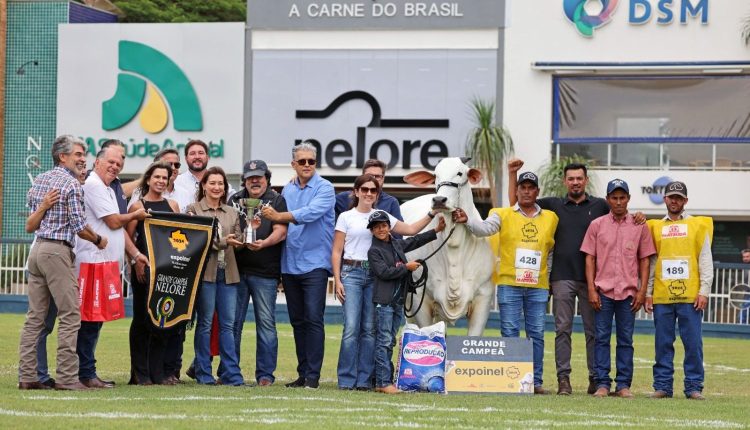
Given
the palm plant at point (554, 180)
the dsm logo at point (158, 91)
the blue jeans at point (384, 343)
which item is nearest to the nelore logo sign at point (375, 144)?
the palm plant at point (554, 180)

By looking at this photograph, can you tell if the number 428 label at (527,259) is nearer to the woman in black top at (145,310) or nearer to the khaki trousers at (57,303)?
the woman in black top at (145,310)

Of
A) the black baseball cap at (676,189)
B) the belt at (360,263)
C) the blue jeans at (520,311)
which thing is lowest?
→ the blue jeans at (520,311)

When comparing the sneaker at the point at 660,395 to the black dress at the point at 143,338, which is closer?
the black dress at the point at 143,338

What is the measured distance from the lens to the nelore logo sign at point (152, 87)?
3803cm

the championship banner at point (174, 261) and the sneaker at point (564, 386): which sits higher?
the championship banner at point (174, 261)

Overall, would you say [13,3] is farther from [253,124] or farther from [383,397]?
[383,397]

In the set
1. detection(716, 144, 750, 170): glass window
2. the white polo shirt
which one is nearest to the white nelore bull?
the white polo shirt

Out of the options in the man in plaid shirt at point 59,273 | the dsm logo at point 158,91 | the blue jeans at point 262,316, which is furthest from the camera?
the dsm logo at point 158,91

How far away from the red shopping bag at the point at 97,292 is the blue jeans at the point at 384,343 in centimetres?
235

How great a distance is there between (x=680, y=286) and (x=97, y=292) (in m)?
5.24

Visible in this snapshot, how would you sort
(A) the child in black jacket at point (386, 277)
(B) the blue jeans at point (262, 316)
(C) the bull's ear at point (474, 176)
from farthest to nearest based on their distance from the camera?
(C) the bull's ear at point (474, 176), (B) the blue jeans at point (262, 316), (A) the child in black jacket at point (386, 277)

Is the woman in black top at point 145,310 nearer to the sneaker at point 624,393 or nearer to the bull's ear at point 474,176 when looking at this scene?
the bull's ear at point 474,176

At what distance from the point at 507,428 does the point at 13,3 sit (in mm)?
32906

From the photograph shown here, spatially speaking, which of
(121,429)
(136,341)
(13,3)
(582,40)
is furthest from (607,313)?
(13,3)
